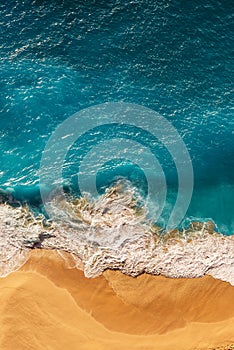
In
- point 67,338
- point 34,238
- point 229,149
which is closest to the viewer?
point 67,338

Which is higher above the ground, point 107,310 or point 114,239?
point 114,239

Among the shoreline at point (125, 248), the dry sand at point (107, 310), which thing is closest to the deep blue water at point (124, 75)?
the shoreline at point (125, 248)

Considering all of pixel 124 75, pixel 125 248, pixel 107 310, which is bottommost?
pixel 107 310

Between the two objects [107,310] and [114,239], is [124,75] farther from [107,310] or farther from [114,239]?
[107,310]

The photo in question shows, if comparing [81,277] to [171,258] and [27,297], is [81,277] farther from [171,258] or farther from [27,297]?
[171,258]

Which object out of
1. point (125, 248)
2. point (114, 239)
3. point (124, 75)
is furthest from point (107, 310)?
point (124, 75)

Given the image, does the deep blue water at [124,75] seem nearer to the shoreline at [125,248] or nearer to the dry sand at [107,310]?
the shoreline at [125,248]

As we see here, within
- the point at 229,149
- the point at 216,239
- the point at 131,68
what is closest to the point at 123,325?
the point at 216,239
